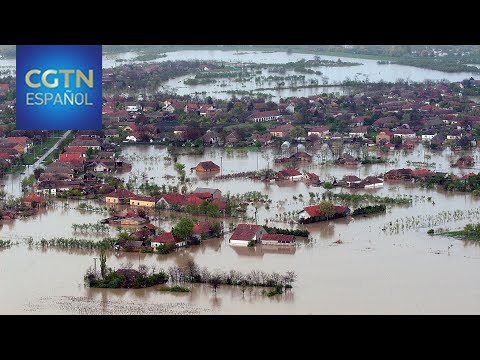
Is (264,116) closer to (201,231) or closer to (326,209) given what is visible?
(326,209)

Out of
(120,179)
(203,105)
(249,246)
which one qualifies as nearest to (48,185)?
(120,179)

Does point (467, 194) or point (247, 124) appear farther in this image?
point (247, 124)

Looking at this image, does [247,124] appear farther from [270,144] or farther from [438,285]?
[438,285]

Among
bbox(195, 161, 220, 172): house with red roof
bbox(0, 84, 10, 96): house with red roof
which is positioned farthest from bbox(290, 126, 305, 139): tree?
bbox(0, 84, 10, 96): house with red roof

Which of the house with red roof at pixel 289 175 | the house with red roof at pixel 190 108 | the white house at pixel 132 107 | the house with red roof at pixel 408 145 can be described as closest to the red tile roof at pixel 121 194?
the house with red roof at pixel 289 175

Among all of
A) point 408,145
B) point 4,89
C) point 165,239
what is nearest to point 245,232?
point 165,239

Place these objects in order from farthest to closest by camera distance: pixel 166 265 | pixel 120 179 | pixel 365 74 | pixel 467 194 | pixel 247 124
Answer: pixel 365 74, pixel 247 124, pixel 120 179, pixel 467 194, pixel 166 265
